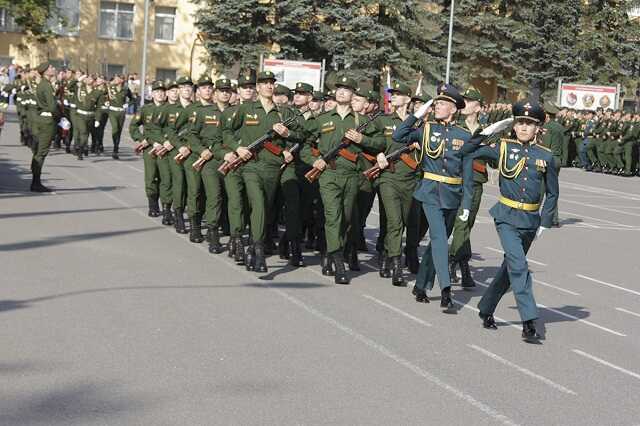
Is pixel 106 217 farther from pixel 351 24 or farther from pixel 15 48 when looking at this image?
pixel 15 48

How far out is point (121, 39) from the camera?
67375 mm

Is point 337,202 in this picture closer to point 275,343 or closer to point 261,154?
point 261,154

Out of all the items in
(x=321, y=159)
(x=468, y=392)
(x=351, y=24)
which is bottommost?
(x=468, y=392)

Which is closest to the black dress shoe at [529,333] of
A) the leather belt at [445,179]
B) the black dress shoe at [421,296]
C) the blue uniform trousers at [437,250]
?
the blue uniform trousers at [437,250]

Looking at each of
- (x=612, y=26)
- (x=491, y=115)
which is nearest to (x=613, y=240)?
(x=491, y=115)

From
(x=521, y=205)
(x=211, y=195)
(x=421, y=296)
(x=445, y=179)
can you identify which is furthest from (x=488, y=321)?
(x=211, y=195)

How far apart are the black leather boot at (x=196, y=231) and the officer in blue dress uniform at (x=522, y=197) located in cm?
549

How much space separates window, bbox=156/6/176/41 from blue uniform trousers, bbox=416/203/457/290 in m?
58.6

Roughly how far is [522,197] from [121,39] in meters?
59.8

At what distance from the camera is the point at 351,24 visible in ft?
168

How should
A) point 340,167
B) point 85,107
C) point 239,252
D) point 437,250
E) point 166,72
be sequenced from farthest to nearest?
point 166,72
point 85,107
point 239,252
point 340,167
point 437,250

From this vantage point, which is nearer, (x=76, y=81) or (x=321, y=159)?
(x=321, y=159)

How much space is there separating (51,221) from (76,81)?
45.8ft

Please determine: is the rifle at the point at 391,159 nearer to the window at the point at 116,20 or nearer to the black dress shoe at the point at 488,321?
the black dress shoe at the point at 488,321
